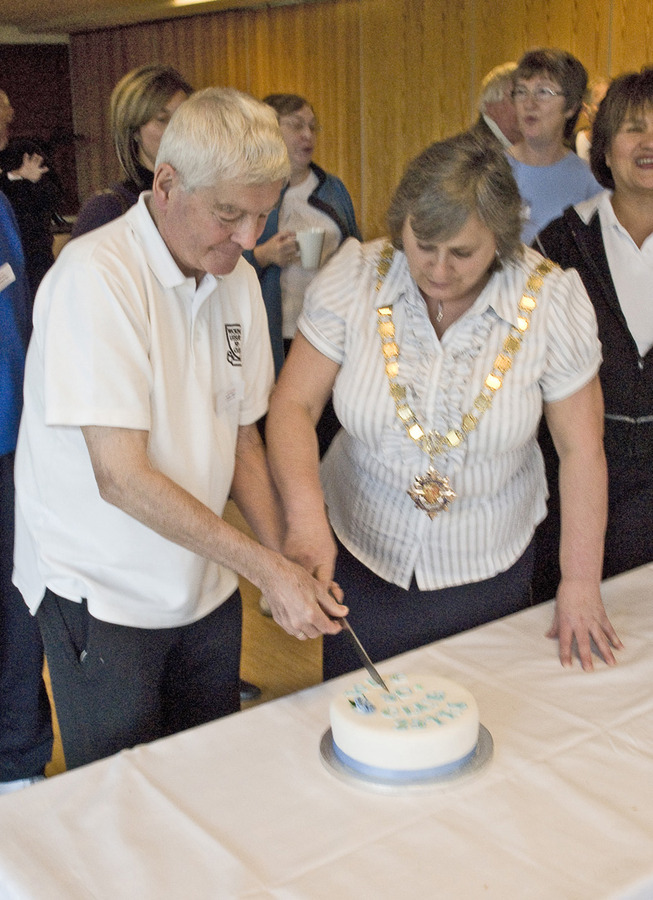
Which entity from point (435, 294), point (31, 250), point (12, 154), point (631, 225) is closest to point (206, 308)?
point (435, 294)

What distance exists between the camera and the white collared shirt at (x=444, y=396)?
5.59ft

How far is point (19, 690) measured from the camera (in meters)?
2.22

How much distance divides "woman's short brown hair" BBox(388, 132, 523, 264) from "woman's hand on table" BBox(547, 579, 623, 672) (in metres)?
0.60

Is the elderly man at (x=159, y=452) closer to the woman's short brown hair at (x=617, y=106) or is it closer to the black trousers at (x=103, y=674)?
the black trousers at (x=103, y=674)

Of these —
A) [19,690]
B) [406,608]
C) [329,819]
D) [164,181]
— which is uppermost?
[164,181]

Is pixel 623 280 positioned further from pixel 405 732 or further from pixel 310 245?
pixel 405 732

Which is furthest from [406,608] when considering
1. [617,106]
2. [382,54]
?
[382,54]

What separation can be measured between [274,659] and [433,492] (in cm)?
171

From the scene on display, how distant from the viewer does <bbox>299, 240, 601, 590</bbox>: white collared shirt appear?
1.71 meters

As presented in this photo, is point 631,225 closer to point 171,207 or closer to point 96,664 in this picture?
point 171,207

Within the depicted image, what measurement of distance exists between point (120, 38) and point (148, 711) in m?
10.0

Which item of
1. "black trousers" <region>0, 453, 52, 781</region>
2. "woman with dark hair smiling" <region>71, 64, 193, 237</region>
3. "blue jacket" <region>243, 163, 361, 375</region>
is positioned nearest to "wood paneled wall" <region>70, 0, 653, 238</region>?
"blue jacket" <region>243, 163, 361, 375</region>

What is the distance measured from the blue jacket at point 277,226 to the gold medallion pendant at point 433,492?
5.39 feet

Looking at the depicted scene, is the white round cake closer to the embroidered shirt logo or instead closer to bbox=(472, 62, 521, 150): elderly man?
the embroidered shirt logo
